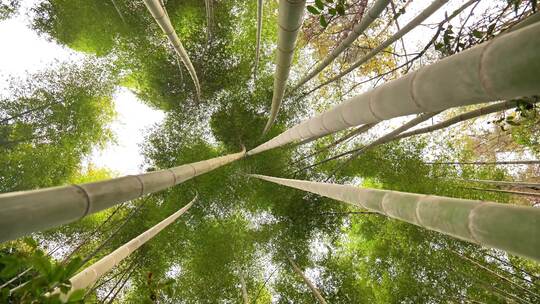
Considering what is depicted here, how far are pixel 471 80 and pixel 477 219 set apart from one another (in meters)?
0.52

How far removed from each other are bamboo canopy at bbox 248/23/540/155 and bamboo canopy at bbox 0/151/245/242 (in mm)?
1201

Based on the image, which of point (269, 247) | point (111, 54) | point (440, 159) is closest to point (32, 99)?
point (111, 54)

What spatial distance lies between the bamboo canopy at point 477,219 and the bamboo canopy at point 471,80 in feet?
1.24

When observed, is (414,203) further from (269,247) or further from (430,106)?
(269,247)

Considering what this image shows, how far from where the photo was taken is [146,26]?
22.3ft

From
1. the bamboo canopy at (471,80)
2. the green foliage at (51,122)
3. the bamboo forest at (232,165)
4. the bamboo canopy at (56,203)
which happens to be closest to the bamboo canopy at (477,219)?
the bamboo canopy at (471,80)

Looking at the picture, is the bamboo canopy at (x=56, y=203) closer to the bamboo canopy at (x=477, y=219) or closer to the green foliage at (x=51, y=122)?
the bamboo canopy at (x=477, y=219)

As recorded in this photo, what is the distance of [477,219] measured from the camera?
1.15m

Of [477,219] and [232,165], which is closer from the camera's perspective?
[477,219]

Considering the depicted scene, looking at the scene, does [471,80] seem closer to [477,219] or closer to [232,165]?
[477,219]

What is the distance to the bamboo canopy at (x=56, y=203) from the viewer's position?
38.6 inches

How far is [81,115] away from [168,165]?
82.6 inches

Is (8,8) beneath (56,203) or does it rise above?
above

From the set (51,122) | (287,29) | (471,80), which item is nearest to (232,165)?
(51,122)
